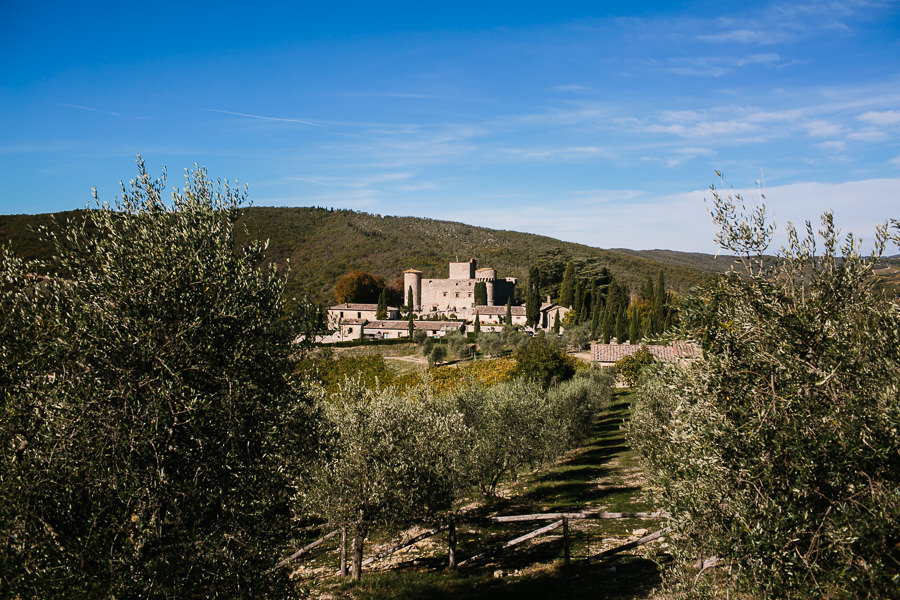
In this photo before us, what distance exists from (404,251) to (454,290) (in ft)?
145

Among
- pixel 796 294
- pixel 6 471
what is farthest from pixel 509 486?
pixel 6 471

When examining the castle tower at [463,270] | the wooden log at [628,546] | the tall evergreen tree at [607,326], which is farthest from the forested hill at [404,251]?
the wooden log at [628,546]

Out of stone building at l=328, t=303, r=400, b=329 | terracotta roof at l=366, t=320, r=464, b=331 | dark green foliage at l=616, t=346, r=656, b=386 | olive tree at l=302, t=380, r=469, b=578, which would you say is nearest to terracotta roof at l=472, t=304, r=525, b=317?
terracotta roof at l=366, t=320, r=464, b=331

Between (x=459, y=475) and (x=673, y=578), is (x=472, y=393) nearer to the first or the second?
(x=459, y=475)

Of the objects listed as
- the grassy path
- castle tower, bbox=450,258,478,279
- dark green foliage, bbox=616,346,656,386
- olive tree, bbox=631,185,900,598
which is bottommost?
the grassy path

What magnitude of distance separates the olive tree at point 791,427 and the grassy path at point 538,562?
301cm

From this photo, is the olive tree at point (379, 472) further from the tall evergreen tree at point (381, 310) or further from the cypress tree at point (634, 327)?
the tall evergreen tree at point (381, 310)

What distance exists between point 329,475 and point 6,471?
776cm

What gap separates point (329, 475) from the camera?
42.2 feet

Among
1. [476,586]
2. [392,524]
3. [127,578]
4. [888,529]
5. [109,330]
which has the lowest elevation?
[476,586]

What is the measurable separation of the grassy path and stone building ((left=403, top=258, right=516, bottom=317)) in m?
Answer: 72.6

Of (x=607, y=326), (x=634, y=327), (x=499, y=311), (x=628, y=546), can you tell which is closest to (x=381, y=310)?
(x=499, y=311)

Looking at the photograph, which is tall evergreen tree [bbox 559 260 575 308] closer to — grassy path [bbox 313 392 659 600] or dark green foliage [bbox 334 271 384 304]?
dark green foliage [bbox 334 271 384 304]

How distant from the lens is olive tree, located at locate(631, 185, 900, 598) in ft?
17.2
